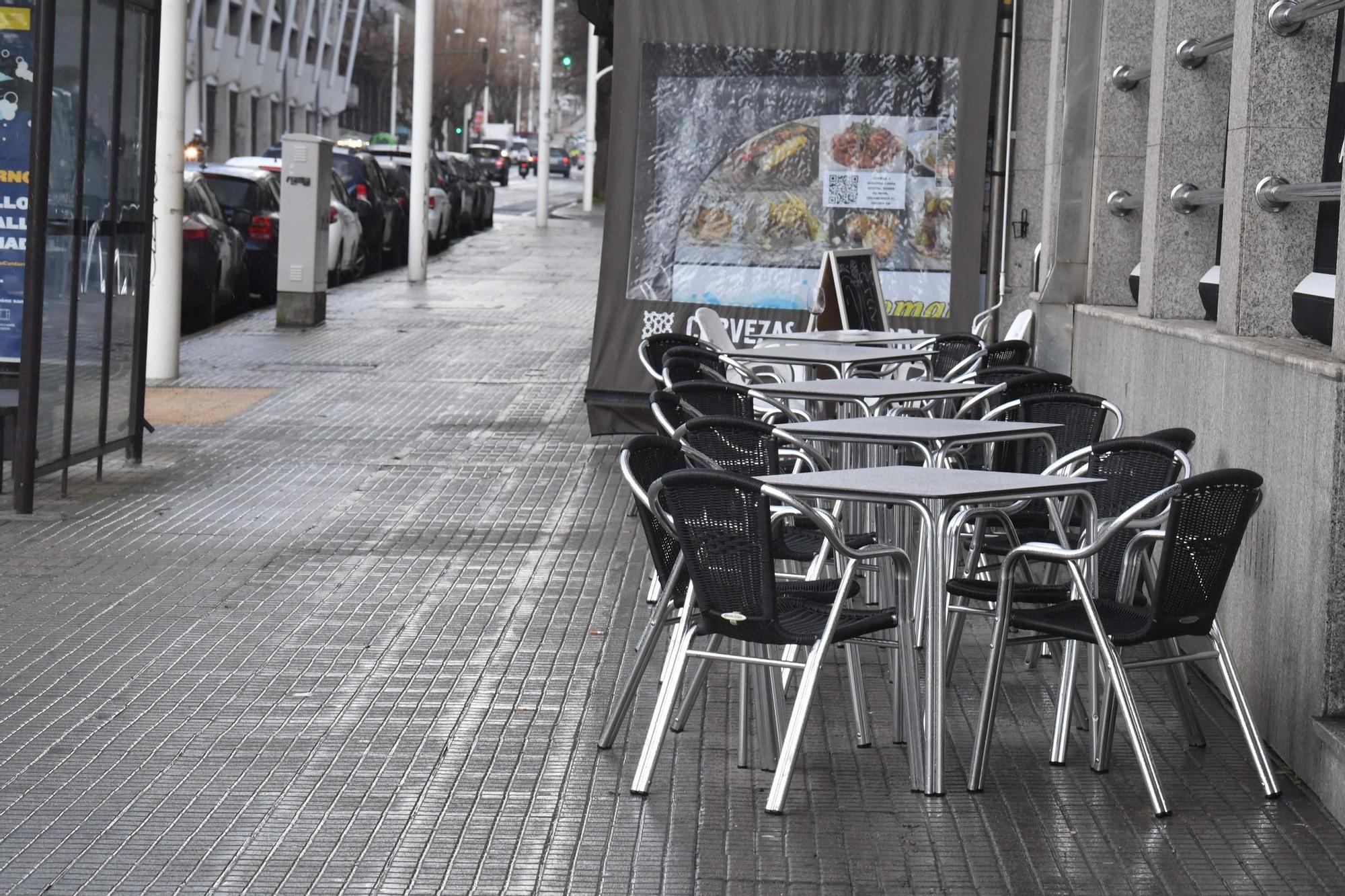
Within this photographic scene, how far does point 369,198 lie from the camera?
29.7 metres

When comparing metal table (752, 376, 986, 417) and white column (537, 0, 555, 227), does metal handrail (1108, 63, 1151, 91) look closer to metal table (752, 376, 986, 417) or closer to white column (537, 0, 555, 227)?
metal table (752, 376, 986, 417)

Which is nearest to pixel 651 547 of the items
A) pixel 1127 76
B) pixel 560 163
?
pixel 1127 76

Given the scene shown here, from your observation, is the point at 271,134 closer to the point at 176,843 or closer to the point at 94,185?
the point at 94,185

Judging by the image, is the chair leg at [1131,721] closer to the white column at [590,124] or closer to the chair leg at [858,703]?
the chair leg at [858,703]

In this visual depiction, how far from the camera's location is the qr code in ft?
43.2

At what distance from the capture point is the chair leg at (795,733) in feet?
17.8

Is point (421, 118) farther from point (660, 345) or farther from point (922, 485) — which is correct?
point (922, 485)

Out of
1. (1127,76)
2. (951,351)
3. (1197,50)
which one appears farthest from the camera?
(951,351)

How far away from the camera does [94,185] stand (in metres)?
10.7

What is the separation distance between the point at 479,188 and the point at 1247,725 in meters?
37.9

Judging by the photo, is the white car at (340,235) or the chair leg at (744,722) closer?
the chair leg at (744,722)

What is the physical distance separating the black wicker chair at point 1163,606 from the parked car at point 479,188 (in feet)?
118

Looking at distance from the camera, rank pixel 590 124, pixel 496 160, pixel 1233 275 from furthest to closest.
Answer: pixel 496 160 → pixel 590 124 → pixel 1233 275

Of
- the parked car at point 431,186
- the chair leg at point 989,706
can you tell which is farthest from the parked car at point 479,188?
the chair leg at point 989,706
